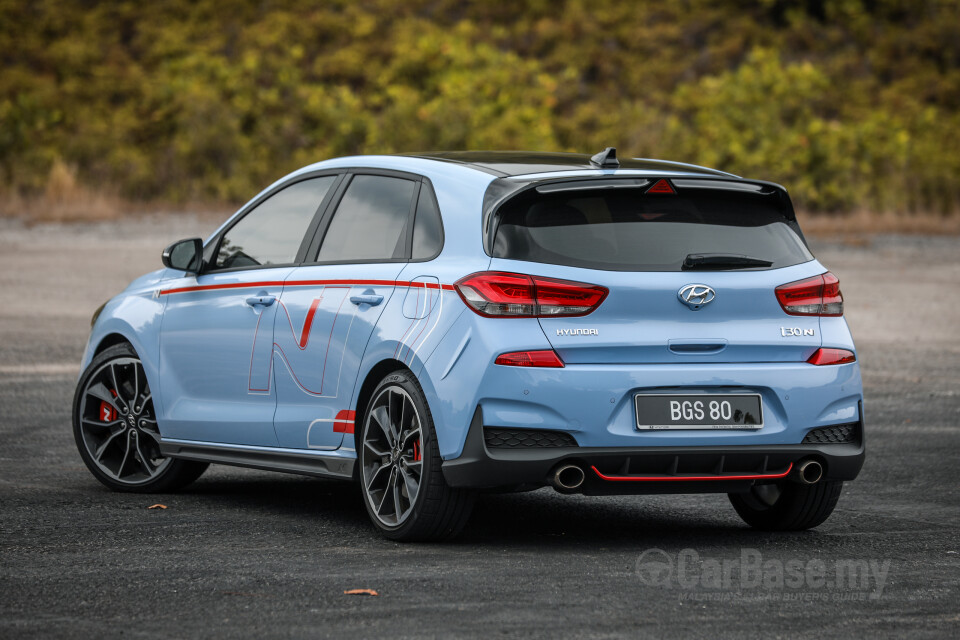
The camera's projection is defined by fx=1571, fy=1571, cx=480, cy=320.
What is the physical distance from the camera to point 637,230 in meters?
6.65

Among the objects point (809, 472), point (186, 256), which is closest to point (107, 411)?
point (186, 256)

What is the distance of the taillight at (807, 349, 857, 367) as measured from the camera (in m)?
6.76

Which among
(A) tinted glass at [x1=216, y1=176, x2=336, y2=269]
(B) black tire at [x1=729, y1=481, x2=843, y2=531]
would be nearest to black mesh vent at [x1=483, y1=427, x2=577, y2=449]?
(B) black tire at [x1=729, y1=481, x2=843, y2=531]

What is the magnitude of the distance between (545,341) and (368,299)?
100 cm

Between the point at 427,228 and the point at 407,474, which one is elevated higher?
the point at 427,228

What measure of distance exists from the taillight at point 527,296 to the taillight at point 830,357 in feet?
3.48

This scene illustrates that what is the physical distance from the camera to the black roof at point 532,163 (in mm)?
7020

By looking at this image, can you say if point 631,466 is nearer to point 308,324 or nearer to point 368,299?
point 368,299

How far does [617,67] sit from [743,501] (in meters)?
42.8

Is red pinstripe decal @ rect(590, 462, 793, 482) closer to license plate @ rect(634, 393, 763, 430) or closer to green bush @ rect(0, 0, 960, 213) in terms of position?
license plate @ rect(634, 393, 763, 430)

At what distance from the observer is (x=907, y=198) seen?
35.0 m

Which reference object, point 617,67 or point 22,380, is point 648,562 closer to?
point 22,380

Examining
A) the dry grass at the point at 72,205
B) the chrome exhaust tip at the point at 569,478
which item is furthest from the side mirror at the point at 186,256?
the dry grass at the point at 72,205

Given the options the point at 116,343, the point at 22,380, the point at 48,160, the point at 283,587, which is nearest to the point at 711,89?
the point at 48,160
